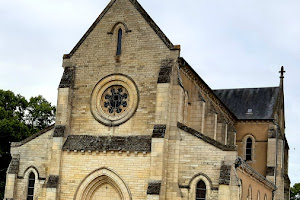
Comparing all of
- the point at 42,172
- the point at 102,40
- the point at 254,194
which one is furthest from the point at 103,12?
the point at 254,194

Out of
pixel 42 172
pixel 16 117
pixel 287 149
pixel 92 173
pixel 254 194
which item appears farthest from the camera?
pixel 287 149

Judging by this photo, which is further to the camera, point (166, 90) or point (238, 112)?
point (238, 112)

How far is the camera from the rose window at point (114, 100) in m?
26.7

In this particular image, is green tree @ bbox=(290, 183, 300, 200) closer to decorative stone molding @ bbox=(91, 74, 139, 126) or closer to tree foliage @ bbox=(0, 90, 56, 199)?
tree foliage @ bbox=(0, 90, 56, 199)

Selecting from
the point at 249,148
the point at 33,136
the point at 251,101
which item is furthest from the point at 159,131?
the point at 251,101

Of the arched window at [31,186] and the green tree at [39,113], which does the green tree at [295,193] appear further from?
the arched window at [31,186]

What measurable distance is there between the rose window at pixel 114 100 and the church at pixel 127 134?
60 millimetres

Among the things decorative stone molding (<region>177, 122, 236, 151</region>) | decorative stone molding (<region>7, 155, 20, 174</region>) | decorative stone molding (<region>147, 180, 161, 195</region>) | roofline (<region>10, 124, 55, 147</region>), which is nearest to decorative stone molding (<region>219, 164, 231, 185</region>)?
decorative stone molding (<region>177, 122, 236, 151</region>)

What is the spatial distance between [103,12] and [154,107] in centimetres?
721

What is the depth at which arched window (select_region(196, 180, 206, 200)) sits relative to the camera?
77.6 feet

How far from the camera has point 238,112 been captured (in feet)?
142

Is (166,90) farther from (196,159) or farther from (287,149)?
(287,149)

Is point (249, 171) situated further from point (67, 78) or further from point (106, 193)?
point (67, 78)

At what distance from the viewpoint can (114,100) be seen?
27.1 metres
